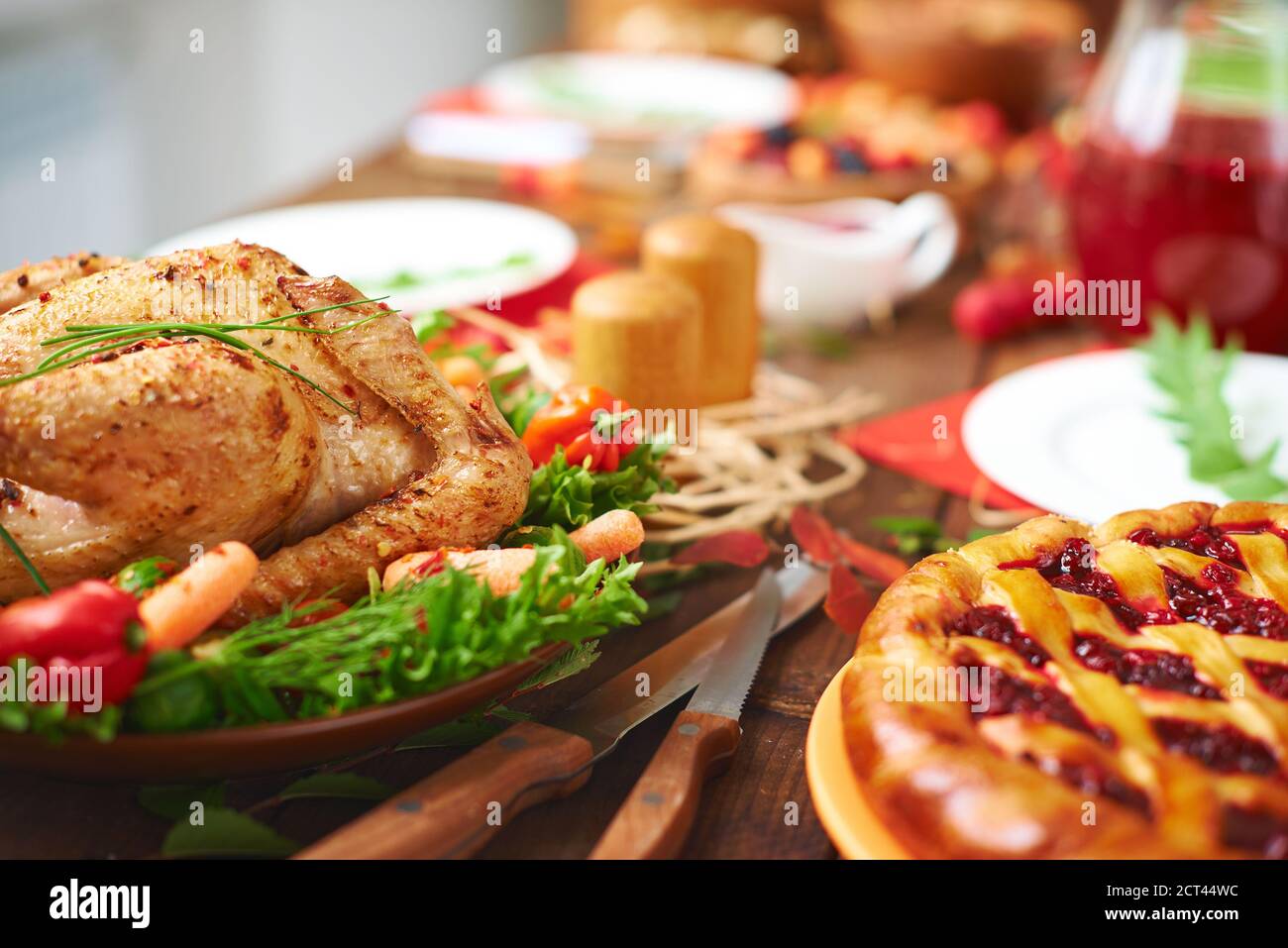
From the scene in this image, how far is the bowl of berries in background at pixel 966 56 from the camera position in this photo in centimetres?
404

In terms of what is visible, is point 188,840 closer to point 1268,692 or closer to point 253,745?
point 253,745

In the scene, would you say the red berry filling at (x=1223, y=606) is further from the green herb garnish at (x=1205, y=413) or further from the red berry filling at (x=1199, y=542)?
the green herb garnish at (x=1205, y=413)

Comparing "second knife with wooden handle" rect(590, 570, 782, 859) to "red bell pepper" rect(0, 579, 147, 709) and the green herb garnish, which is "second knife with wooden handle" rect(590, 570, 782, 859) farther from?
the green herb garnish

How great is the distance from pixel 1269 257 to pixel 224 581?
6.77 feet

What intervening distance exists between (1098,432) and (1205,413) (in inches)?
7.6

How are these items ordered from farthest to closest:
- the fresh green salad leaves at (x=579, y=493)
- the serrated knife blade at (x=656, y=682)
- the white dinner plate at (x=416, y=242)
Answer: the white dinner plate at (x=416, y=242) < the fresh green salad leaves at (x=579, y=493) < the serrated knife blade at (x=656, y=682)

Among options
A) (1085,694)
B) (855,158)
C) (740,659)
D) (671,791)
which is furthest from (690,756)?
(855,158)

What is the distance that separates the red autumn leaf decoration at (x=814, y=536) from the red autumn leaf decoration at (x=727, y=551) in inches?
2.5

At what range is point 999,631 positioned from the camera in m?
1.30

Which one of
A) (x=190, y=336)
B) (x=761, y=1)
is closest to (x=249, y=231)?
(x=190, y=336)

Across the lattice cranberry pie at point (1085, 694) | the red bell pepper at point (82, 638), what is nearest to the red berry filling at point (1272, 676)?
the lattice cranberry pie at point (1085, 694)

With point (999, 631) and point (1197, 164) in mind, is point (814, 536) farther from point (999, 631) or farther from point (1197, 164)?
point (1197, 164)

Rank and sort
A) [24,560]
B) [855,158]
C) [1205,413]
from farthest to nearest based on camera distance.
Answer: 1. [855,158]
2. [1205,413]
3. [24,560]

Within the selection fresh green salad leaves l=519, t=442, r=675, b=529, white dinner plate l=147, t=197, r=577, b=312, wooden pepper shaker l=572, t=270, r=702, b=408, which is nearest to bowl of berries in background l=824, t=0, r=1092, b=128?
white dinner plate l=147, t=197, r=577, b=312
